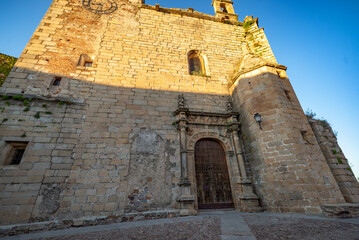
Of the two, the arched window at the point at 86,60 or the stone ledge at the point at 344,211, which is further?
the arched window at the point at 86,60

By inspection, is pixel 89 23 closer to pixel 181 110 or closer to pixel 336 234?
pixel 181 110

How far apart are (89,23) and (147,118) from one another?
5.78 meters

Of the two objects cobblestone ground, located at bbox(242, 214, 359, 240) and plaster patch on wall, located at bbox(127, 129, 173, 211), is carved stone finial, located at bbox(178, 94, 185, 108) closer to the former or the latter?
plaster patch on wall, located at bbox(127, 129, 173, 211)

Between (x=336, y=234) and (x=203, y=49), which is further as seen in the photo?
(x=203, y=49)

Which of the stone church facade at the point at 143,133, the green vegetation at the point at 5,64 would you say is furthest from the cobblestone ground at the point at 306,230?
the green vegetation at the point at 5,64

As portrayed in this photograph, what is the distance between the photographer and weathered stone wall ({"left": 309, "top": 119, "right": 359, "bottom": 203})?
4.88 metres

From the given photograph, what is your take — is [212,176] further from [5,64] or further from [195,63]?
[5,64]

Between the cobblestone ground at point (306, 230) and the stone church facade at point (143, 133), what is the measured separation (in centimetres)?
106

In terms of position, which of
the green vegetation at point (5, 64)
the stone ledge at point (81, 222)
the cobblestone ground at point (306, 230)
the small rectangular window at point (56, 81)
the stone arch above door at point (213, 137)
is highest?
the green vegetation at point (5, 64)

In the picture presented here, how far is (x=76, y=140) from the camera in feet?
16.3

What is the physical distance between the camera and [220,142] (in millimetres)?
6184

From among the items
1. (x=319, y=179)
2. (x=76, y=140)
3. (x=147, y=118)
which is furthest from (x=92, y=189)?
(x=319, y=179)

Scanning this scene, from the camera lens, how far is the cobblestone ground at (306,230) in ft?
8.22

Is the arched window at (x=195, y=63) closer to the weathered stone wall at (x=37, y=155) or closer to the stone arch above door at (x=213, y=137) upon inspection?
the stone arch above door at (x=213, y=137)
